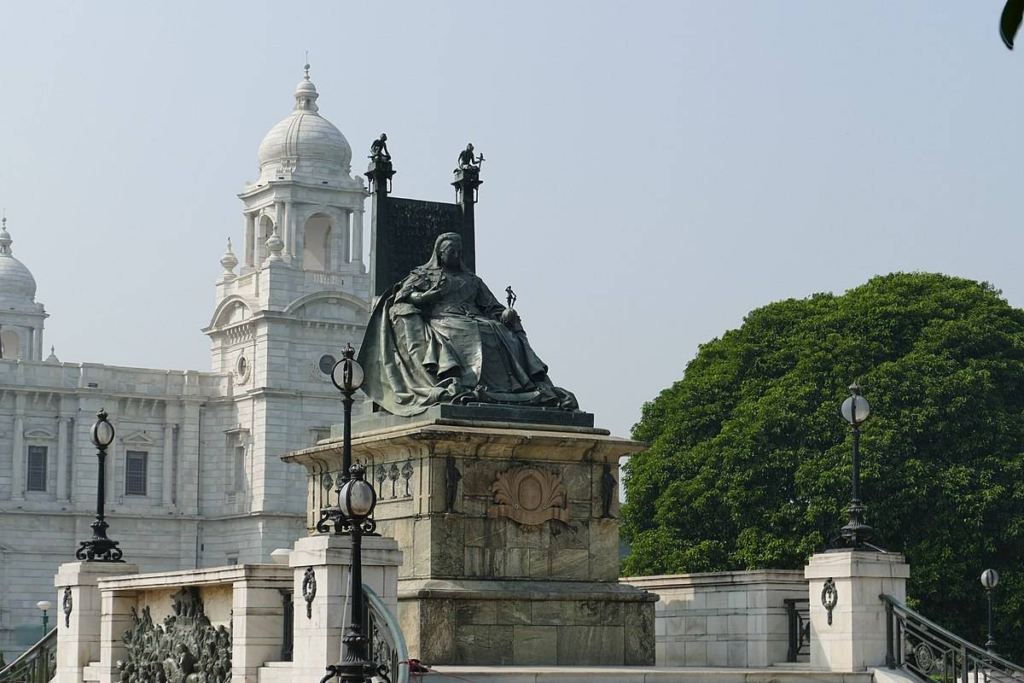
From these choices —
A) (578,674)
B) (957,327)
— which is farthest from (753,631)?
(957,327)

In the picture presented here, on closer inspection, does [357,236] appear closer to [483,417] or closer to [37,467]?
[37,467]

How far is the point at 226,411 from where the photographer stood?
84500mm

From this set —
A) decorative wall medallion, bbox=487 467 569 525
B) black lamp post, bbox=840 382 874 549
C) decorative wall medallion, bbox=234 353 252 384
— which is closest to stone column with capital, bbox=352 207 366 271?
decorative wall medallion, bbox=234 353 252 384

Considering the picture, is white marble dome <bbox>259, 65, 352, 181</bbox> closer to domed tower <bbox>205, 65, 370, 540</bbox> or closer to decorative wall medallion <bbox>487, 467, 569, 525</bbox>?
domed tower <bbox>205, 65, 370, 540</bbox>

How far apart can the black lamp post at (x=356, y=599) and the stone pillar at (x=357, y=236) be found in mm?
67920

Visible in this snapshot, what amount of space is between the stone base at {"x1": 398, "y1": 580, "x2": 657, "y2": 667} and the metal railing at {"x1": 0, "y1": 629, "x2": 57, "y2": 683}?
691 cm

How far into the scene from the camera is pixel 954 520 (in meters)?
38.8

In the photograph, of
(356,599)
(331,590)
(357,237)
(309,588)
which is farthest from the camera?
(357,237)

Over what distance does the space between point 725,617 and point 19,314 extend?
263 feet

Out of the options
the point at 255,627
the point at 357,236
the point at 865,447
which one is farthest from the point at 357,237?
the point at 255,627

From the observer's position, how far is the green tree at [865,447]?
38.8 metres

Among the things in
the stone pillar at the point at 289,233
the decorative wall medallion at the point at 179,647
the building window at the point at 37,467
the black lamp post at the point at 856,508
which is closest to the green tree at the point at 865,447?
the black lamp post at the point at 856,508

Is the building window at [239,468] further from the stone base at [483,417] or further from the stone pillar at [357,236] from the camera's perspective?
the stone base at [483,417]

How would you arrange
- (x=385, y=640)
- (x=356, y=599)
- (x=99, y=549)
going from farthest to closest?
(x=99, y=549) → (x=385, y=640) → (x=356, y=599)
